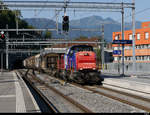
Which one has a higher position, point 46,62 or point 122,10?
point 122,10

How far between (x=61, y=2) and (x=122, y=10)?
7271 millimetres

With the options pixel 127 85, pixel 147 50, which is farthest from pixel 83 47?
pixel 147 50

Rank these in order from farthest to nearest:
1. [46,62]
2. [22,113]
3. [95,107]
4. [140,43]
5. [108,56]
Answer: [108,56] < [140,43] < [46,62] < [95,107] < [22,113]

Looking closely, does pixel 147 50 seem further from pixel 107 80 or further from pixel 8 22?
pixel 107 80

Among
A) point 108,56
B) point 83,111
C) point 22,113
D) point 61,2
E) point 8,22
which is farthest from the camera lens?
point 108,56

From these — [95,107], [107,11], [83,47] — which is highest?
[107,11]

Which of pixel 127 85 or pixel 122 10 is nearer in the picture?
pixel 127 85

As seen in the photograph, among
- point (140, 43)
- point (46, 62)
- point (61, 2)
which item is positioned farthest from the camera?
point (140, 43)

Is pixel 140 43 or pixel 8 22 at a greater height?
pixel 8 22

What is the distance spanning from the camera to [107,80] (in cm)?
2042

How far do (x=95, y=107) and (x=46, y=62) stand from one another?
24777 mm

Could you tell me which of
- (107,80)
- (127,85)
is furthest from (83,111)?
(107,80)

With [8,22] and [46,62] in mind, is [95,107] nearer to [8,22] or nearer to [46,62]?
[46,62]

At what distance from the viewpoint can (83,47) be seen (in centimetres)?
2148
